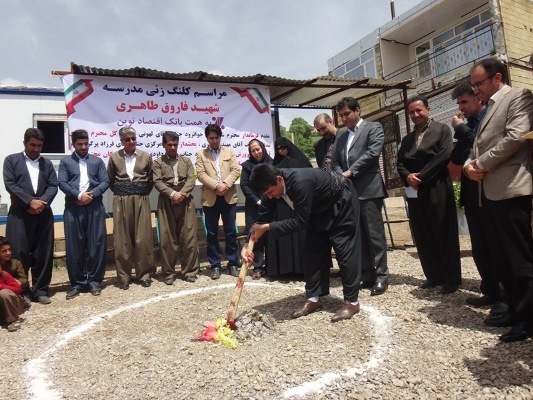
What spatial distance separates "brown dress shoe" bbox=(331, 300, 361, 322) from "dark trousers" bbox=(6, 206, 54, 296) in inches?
132

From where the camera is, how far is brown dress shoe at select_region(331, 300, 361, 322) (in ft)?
11.6

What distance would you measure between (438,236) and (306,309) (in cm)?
152

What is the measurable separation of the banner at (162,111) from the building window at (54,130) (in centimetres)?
257

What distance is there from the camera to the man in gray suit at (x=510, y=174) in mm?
2748

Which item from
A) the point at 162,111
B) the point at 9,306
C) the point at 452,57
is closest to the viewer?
the point at 9,306

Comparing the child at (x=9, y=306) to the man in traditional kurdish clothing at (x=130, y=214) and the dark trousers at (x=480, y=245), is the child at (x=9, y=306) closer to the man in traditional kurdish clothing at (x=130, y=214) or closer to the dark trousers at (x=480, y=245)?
the man in traditional kurdish clothing at (x=130, y=214)

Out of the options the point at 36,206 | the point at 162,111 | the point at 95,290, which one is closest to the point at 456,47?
the point at 162,111

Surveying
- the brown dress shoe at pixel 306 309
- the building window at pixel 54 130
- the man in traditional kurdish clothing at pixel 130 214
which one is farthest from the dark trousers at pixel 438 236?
the building window at pixel 54 130

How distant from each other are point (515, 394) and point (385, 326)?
47.8 inches

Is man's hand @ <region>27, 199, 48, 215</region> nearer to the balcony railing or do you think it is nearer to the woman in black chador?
the woman in black chador

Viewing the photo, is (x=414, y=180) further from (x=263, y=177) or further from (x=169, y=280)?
(x=169, y=280)

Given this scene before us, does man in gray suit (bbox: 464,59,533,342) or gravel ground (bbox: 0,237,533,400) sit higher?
man in gray suit (bbox: 464,59,533,342)

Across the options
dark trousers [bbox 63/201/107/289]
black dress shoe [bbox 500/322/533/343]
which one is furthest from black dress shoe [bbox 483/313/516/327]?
dark trousers [bbox 63/201/107/289]

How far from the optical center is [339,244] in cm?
371
